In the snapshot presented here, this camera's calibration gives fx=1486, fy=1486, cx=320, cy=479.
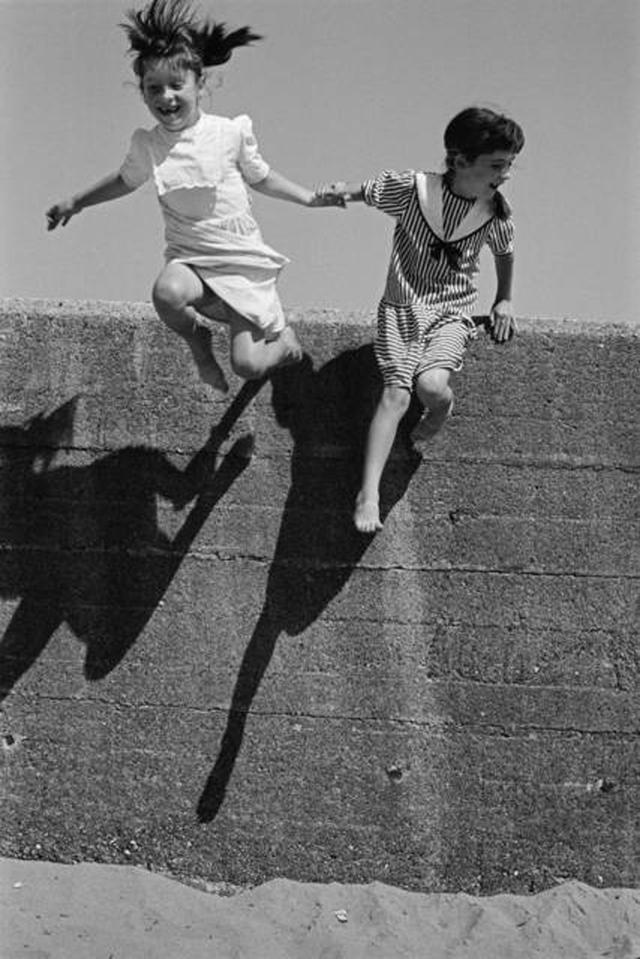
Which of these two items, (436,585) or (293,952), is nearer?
(293,952)

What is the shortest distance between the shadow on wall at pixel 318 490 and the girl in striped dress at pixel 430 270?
0.17 m

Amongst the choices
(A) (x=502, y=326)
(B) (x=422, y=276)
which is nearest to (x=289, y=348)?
(B) (x=422, y=276)

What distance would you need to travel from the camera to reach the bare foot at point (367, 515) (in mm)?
4652

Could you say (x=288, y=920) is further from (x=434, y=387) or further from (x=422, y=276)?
(x=422, y=276)

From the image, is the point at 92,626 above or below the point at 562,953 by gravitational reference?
above

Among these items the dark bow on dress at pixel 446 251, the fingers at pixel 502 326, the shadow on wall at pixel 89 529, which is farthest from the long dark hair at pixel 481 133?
the shadow on wall at pixel 89 529

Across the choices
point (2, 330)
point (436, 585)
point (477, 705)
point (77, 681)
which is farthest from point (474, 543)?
point (2, 330)

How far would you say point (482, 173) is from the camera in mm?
4688

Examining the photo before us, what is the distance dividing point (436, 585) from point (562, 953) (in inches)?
48.3

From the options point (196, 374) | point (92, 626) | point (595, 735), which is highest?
point (196, 374)

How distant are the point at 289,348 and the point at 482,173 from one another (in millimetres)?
827

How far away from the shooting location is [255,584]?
498 cm

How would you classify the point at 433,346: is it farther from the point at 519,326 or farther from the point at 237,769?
the point at 237,769

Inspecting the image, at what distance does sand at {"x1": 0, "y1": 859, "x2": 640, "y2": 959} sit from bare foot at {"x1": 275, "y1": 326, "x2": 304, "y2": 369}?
171 centimetres
